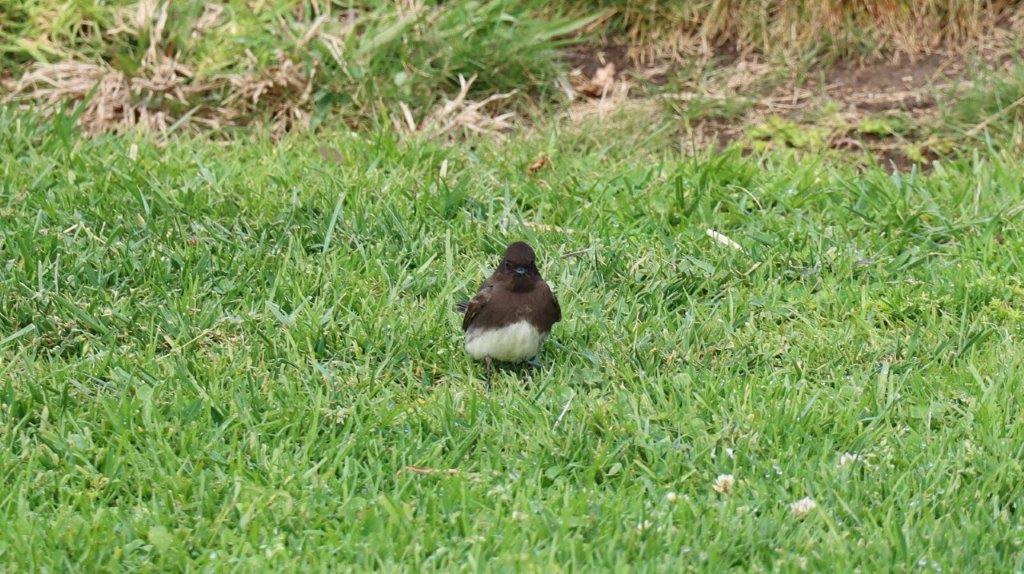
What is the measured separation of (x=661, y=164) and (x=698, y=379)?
213 cm

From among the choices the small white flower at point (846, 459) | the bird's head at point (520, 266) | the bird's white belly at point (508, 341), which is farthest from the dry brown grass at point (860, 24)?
the small white flower at point (846, 459)

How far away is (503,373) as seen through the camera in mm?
4980

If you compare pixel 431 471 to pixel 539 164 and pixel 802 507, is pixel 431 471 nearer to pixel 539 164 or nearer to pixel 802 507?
pixel 802 507

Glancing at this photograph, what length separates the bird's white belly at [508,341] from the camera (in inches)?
188

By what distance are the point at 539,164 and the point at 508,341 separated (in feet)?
7.34

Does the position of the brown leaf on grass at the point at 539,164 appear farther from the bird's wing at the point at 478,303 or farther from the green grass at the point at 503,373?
the bird's wing at the point at 478,303

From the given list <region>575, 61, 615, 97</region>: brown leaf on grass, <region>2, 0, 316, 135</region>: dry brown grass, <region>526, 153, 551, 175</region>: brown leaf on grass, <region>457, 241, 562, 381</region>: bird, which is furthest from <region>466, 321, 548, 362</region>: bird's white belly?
<region>575, 61, 615, 97</region>: brown leaf on grass

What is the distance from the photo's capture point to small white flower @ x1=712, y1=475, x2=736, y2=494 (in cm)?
415

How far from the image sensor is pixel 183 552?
379 cm

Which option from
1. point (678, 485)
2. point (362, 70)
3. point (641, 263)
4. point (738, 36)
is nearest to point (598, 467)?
point (678, 485)

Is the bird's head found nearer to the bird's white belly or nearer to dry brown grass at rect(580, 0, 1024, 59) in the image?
the bird's white belly

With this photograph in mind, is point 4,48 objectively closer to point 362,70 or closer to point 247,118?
point 247,118

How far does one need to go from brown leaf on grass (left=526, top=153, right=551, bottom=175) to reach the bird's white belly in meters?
2.03

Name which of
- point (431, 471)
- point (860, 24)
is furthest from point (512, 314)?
point (860, 24)
